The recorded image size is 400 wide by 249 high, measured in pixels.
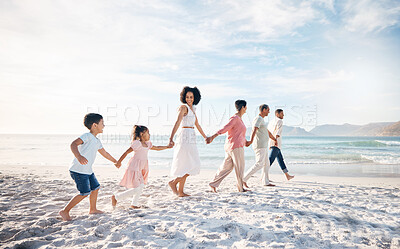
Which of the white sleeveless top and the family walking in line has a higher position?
the white sleeveless top

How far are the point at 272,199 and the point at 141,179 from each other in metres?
2.46

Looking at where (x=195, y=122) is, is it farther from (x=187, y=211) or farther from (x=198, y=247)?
(x=198, y=247)

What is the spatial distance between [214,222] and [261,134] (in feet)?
10.0

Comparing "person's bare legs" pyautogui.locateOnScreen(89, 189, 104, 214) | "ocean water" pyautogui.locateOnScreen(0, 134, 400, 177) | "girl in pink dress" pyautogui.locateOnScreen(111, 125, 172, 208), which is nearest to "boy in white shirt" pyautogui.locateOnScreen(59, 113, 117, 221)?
"person's bare legs" pyautogui.locateOnScreen(89, 189, 104, 214)

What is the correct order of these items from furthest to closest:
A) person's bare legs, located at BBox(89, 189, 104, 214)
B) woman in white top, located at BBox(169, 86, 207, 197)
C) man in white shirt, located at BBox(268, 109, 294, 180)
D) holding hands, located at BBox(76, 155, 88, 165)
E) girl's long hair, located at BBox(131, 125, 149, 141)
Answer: man in white shirt, located at BBox(268, 109, 294, 180) → woman in white top, located at BBox(169, 86, 207, 197) → girl's long hair, located at BBox(131, 125, 149, 141) → person's bare legs, located at BBox(89, 189, 104, 214) → holding hands, located at BBox(76, 155, 88, 165)

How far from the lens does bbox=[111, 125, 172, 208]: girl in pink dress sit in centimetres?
382

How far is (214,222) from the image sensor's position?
10.2 feet

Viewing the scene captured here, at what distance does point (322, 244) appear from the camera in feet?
8.17

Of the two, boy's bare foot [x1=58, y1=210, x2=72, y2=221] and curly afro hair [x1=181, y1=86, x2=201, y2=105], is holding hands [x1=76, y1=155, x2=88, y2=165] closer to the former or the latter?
boy's bare foot [x1=58, y1=210, x2=72, y2=221]

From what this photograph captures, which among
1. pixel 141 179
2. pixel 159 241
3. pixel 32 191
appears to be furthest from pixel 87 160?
pixel 32 191

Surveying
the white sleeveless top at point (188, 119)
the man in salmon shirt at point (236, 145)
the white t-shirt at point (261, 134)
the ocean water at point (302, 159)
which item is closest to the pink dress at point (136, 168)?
the white sleeveless top at point (188, 119)

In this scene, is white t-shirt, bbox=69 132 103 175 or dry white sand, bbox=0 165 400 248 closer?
dry white sand, bbox=0 165 400 248

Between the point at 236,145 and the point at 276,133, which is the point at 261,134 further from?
the point at 236,145

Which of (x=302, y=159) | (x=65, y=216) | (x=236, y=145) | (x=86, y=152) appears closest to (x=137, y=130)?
(x=86, y=152)
